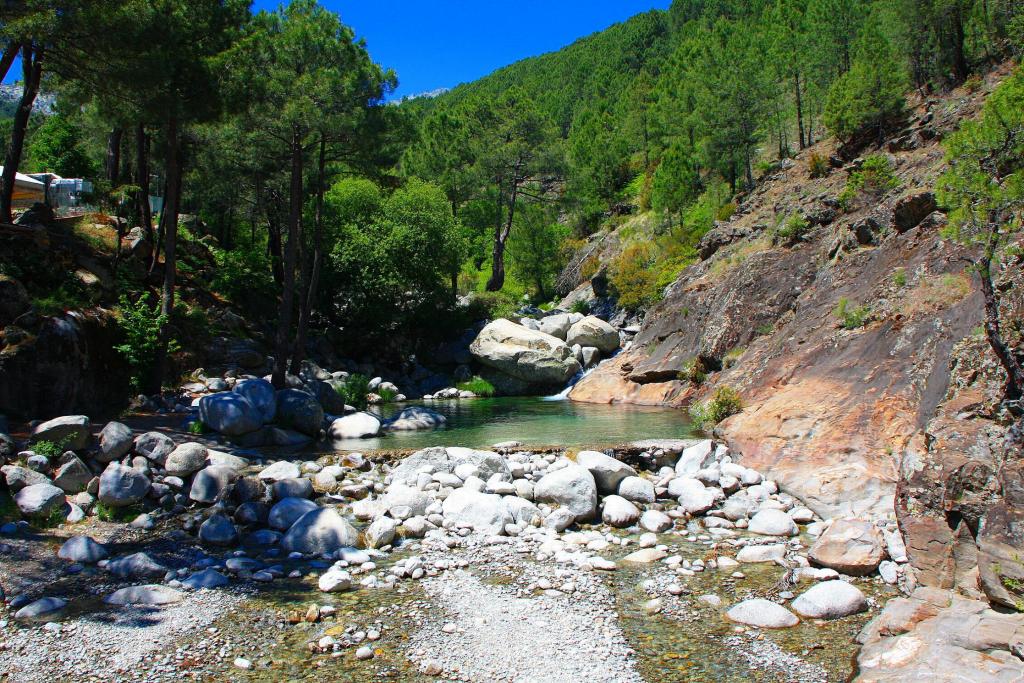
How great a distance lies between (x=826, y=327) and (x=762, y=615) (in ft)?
37.9

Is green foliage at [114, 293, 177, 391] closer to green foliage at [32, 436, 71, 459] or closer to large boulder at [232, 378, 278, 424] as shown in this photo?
large boulder at [232, 378, 278, 424]

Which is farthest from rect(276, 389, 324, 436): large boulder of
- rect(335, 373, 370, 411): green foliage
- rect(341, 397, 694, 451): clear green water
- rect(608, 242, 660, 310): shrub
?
rect(608, 242, 660, 310): shrub

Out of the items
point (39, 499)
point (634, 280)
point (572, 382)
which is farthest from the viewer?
point (634, 280)

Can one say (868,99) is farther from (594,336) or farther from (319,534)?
(319,534)

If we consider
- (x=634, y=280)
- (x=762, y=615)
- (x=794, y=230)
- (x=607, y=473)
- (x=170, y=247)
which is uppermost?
(x=794, y=230)

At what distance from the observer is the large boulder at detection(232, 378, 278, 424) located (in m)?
15.7

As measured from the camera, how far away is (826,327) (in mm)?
16672

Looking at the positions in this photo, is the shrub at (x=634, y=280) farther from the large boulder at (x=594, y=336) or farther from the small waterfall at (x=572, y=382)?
the small waterfall at (x=572, y=382)

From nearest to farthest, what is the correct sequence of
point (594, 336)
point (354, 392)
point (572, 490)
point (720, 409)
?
1. point (572, 490)
2. point (720, 409)
3. point (354, 392)
4. point (594, 336)

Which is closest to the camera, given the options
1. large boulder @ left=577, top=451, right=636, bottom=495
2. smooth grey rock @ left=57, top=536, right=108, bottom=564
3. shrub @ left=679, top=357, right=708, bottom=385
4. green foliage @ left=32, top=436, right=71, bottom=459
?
smooth grey rock @ left=57, top=536, right=108, bottom=564

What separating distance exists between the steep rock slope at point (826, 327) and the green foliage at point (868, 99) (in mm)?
1399

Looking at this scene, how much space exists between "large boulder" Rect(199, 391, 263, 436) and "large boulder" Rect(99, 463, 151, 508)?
3.92 m

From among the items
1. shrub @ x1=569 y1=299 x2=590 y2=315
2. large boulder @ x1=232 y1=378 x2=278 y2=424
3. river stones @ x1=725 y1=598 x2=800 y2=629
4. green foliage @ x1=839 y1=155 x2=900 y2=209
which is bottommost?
river stones @ x1=725 y1=598 x2=800 y2=629

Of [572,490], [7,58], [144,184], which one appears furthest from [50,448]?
[144,184]
